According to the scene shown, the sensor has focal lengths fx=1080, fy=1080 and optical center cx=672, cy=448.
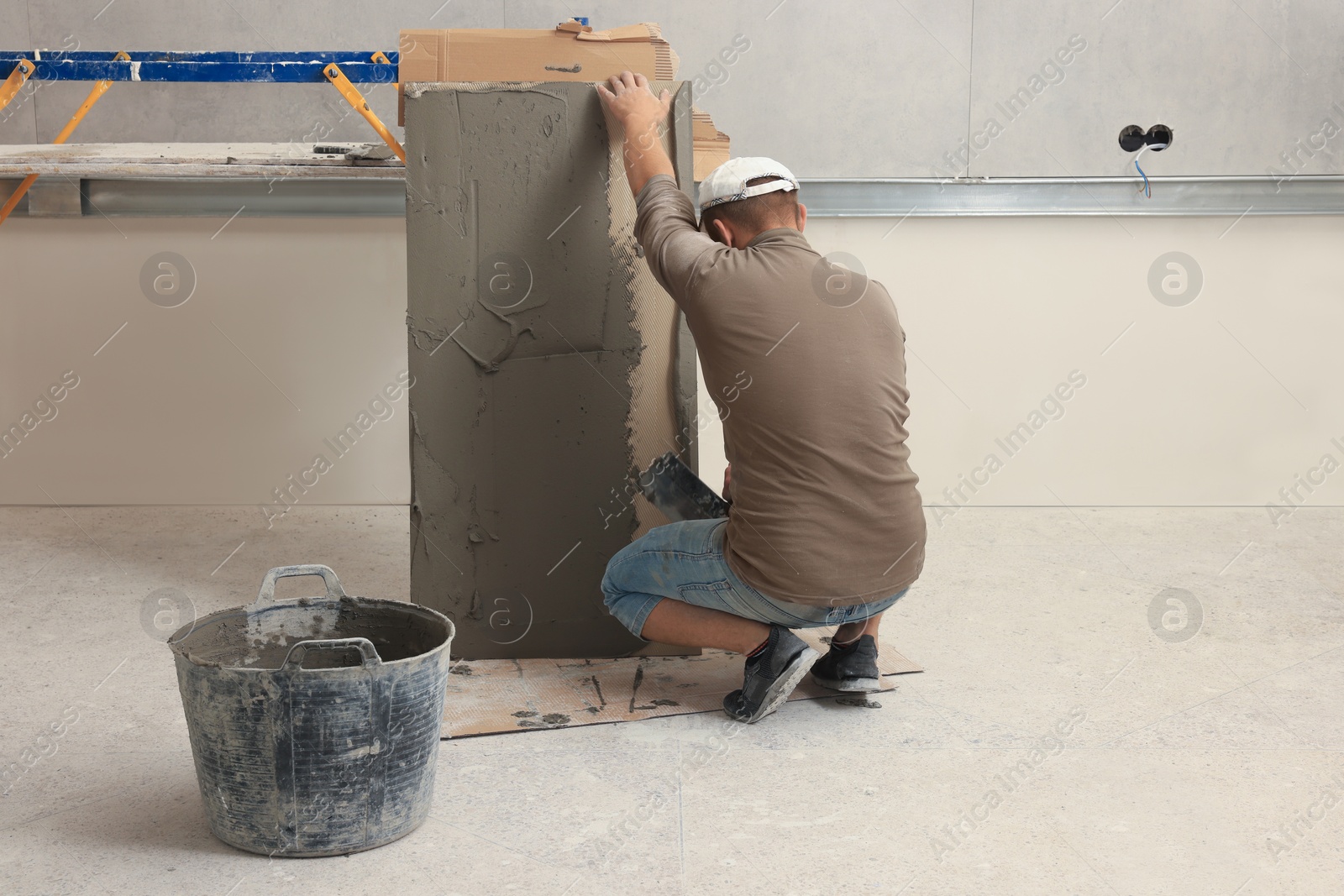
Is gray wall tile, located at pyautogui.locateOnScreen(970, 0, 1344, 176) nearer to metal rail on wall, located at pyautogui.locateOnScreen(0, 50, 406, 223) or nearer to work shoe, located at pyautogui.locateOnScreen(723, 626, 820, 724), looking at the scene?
metal rail on wall, located at pyautogui.locateOnScreen(0, 50, 406, 223)

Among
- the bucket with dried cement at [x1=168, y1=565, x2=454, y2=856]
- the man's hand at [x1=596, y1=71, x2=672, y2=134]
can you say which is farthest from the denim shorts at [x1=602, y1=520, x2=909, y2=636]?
the man's hand at [x1=596, y1=71, x2=672, y2=134]

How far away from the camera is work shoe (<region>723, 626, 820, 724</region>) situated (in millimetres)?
2090

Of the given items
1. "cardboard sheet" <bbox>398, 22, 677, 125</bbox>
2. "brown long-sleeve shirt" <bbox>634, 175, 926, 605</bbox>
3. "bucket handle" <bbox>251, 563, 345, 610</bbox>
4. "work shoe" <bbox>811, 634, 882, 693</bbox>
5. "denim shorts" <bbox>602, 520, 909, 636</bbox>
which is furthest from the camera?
"cardboard sheet" <bbox>398, 22, 677, 125</bbox>

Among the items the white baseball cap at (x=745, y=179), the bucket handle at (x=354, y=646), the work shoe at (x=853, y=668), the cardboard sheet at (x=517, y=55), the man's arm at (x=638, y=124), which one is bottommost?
the work shoe at (x=853, y=668)

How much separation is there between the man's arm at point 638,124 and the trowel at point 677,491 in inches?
23.3

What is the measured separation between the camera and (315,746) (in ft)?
5.08

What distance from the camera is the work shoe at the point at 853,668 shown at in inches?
87.0

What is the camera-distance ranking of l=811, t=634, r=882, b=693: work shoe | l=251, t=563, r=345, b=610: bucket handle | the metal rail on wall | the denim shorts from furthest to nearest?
the metal rail on wall < l=811, t=634, r=882, b=693: work shoe < the denim shorts < l=251, t=563, r=345, b=610: bucket handle

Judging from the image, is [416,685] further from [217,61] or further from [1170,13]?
[1170,13]

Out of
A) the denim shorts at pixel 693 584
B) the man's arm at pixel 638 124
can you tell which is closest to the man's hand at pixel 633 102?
the man's arm at pixel 638 124

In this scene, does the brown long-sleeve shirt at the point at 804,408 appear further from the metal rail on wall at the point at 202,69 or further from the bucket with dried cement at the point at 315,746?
the metal rail on wall at the point at 202,69

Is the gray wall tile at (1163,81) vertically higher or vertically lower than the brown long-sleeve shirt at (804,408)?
higher

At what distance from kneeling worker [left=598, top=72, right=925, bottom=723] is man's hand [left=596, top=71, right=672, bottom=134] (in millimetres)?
152

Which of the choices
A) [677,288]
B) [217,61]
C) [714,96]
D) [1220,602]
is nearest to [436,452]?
[677,288]
